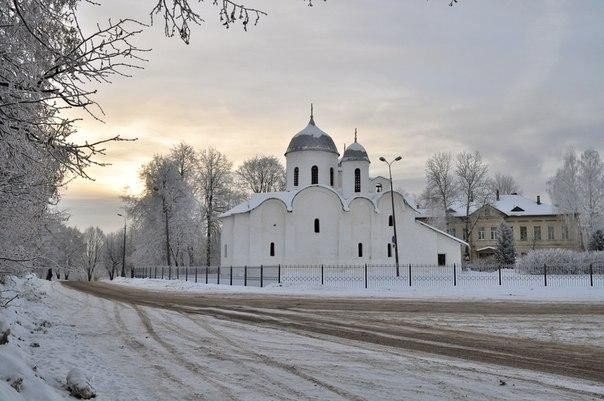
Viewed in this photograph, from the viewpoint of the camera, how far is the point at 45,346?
802 cm

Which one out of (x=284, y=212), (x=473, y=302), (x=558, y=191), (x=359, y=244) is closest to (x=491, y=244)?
(x=558, y=191)

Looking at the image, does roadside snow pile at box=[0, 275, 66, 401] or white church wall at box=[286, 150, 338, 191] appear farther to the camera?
white church wall at box=[286, 150, 338, 191]

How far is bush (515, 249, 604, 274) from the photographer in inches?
1298

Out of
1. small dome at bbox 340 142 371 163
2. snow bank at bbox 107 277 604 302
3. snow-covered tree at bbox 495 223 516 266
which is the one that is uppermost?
small dome at bbox 340 142 371 163

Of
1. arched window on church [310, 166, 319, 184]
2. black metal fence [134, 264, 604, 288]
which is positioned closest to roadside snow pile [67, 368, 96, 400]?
black metal fence [134, 264, 604, 288]

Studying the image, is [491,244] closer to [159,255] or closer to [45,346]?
[159,255]

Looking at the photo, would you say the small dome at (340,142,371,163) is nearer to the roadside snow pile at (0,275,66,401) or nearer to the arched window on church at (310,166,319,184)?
the arched window on church at (310,166,319,184)

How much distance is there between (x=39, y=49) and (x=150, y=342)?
5.51 m

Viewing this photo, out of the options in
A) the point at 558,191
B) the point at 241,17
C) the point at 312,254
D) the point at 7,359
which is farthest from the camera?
the point at 558,191

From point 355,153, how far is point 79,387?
142ft

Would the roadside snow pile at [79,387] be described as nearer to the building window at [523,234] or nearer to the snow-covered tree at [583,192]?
the snow-covered tree at [583,192]

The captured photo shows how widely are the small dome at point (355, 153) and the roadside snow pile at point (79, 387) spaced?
4263cm

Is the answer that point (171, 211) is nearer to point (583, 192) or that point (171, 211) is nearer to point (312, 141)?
point (312, 141)

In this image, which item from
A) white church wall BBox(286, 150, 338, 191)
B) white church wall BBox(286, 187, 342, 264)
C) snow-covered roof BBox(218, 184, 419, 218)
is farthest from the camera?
white church wall BBox(286, 150, 338, 191)
